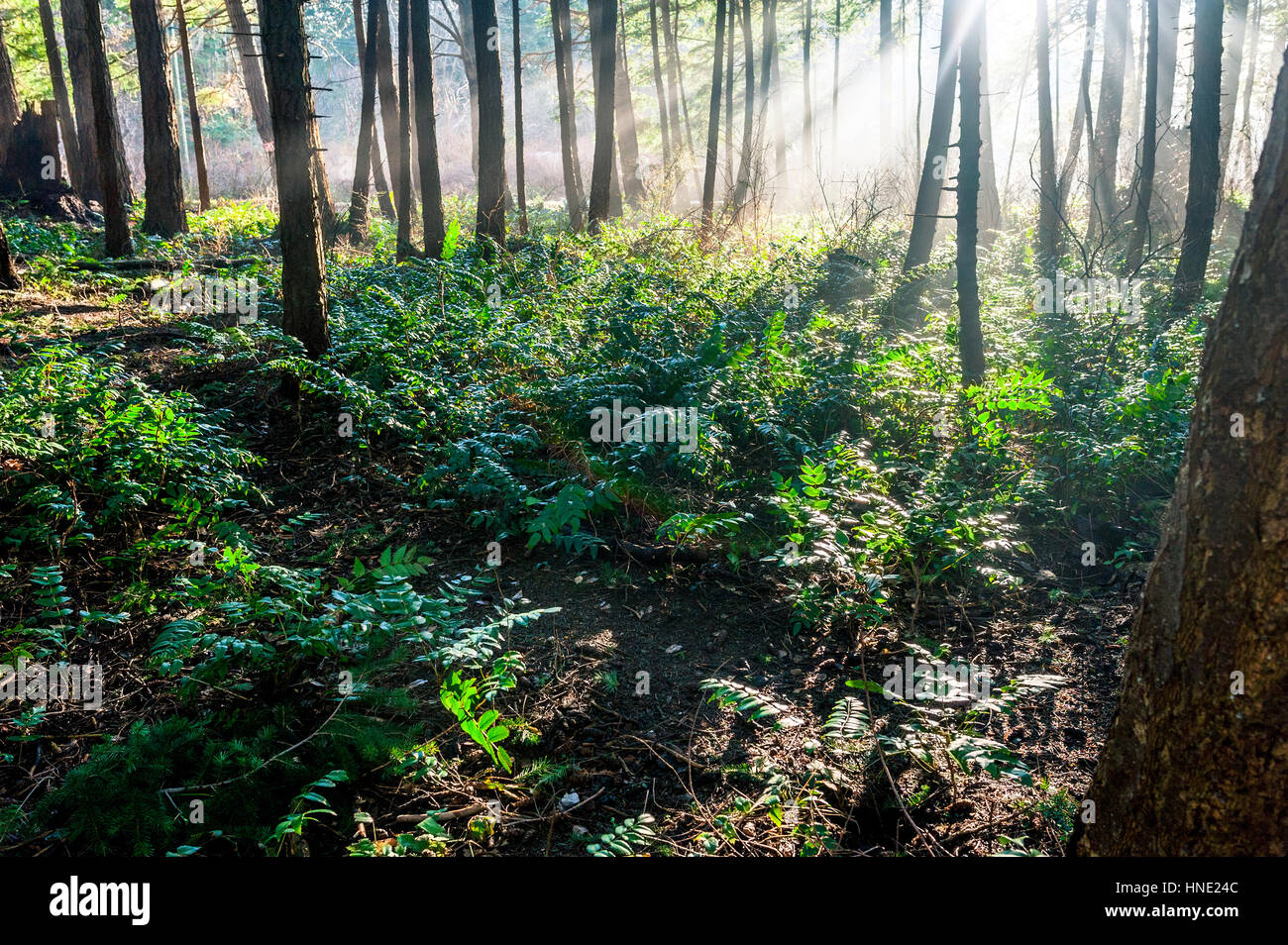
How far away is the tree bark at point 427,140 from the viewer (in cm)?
1269

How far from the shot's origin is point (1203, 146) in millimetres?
11266

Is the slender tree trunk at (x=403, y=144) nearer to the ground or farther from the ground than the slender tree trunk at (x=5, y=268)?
farther from the ground

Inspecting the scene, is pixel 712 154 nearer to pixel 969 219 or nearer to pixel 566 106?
pixel 566 106

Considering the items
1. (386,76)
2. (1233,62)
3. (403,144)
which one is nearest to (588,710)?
(403,144)

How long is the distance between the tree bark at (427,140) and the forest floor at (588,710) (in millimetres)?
8530

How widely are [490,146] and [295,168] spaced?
306 inches

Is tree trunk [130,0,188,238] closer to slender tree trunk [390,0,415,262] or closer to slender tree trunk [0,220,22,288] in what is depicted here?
slender tree trunk [390,0,415,262]

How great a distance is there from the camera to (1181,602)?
6.07 ft

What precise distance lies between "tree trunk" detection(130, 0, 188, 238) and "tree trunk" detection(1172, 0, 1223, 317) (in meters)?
15.8

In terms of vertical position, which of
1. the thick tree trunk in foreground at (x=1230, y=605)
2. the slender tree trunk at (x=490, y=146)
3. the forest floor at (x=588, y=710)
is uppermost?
the slender tree trunk at (x=490, y=146)

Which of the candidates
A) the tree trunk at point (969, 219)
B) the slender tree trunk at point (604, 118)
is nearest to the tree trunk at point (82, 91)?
the slender tree trunk at point (604, 118)

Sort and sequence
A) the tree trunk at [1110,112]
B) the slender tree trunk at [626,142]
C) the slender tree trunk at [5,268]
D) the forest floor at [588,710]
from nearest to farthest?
the forest floor at [588,710]
the slender tree trunk at [5,268]
the tree trunk at [1110,112]
the slender tree trunk at [626,142]

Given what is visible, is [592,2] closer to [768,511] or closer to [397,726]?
[768,511]

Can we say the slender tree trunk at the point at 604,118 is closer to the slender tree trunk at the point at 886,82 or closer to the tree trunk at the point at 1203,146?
the tree trunk at the point at 1203,146
